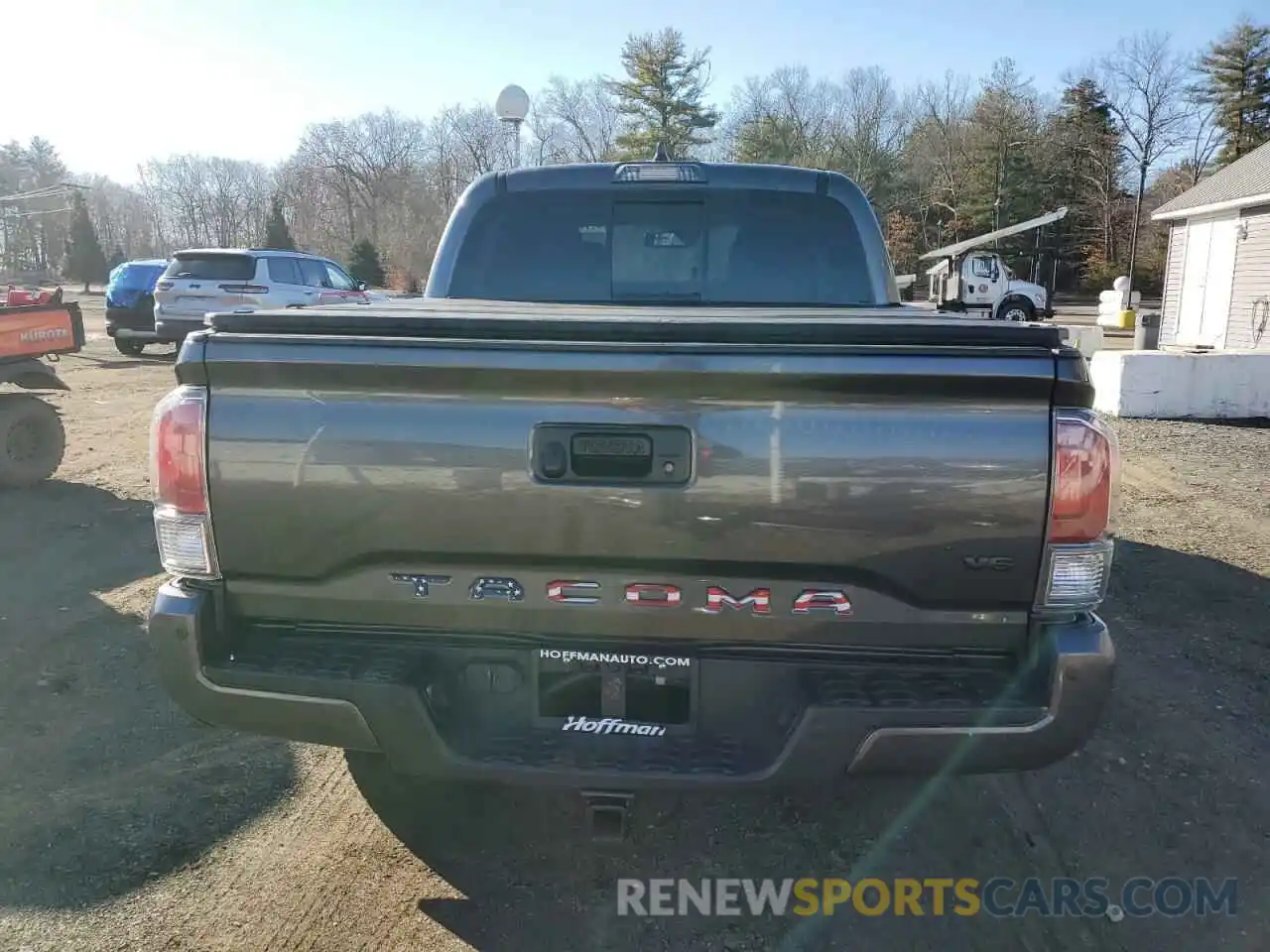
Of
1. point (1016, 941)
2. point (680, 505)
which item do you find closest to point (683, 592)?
point (680, 505)

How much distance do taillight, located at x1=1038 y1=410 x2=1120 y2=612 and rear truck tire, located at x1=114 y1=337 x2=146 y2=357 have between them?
19.7m

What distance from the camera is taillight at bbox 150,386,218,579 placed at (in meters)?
2.29

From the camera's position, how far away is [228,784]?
3.40 meters

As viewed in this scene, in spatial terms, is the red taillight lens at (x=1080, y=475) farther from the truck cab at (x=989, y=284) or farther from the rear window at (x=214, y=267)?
the truck cab at (x=989, y=284)

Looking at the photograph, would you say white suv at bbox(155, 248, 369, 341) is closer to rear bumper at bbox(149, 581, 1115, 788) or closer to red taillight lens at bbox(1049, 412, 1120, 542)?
rear bumper at bbox(149, 581, 1115, 788)

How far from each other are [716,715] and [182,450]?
149cm

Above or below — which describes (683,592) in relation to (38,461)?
above

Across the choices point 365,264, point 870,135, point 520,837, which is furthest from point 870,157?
point 520,837

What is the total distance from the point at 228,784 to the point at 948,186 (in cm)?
5966

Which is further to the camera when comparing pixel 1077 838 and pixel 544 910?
pixel 1077 838

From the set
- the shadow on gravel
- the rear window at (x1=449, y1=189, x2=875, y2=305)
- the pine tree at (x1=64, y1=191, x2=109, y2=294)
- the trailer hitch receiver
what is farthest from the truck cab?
the pine tree at (x1=64, y1=191, x2=109, y2=294)

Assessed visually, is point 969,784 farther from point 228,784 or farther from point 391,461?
point 228,784

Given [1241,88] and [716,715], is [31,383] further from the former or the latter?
[1241,88]

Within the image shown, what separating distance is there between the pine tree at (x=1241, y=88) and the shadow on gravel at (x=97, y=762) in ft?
194
